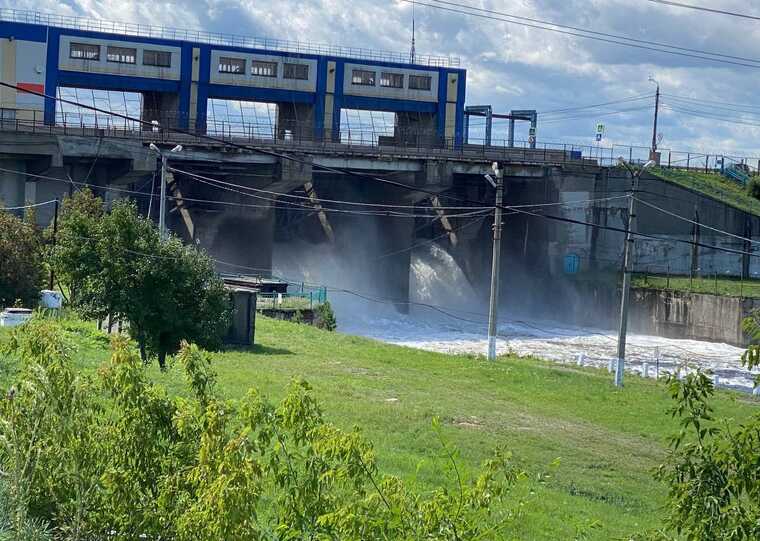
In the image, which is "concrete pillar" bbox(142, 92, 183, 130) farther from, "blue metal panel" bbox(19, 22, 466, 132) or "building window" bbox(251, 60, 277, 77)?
"building window" bbox(251, 60, 277, 77)

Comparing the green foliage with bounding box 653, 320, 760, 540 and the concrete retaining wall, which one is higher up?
the green foliage with bounding box 653, 320, 760, 540

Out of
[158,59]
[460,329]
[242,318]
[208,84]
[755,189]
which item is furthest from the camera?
[755,189]

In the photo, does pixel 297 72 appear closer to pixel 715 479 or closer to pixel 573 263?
pixel 573 263

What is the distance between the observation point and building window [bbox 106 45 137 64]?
Answer: 190ft

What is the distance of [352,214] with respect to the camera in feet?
217

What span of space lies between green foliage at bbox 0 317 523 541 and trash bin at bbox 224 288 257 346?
949 inches

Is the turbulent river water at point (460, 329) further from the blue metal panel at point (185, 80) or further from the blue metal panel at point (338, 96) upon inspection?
the blue metal panel at point (185, 80)

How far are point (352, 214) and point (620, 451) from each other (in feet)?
150

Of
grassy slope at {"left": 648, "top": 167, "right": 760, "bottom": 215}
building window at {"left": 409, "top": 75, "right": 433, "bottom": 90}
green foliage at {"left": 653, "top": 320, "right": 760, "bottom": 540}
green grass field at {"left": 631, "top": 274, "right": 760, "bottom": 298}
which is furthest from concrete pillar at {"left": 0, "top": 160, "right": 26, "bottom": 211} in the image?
green foliage at {"left": 653, "top": 320, "right": 760, "bottom": 540}

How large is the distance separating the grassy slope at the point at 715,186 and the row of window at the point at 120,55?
28.9 meters

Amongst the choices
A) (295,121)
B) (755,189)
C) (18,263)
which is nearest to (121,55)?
(295,121)

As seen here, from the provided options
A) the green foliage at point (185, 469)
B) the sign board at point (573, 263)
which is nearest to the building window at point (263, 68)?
the sign board at point (573, 263)

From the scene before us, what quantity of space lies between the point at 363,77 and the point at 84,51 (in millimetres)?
16932

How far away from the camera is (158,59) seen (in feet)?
195
